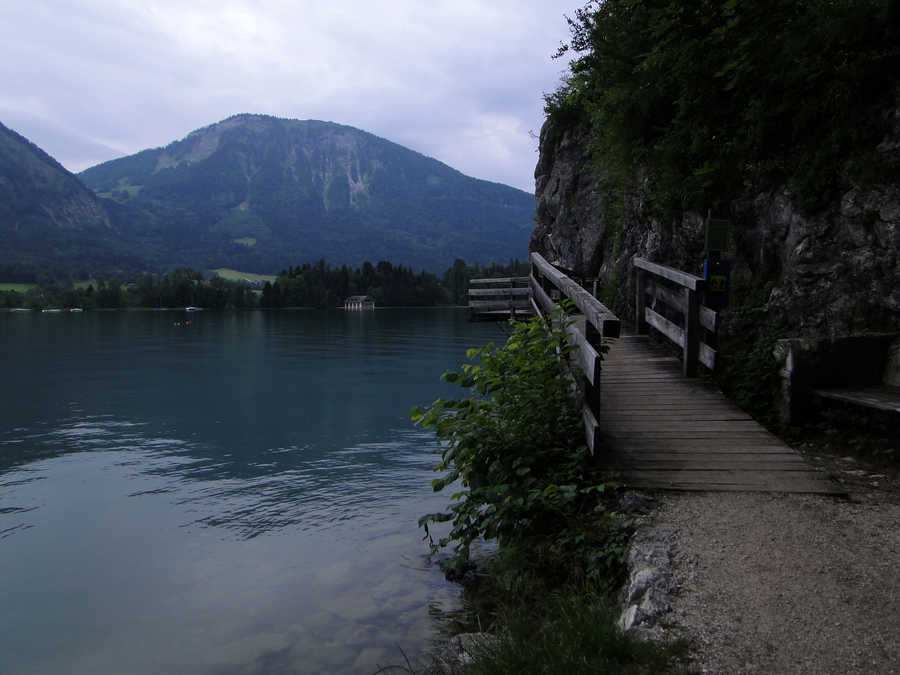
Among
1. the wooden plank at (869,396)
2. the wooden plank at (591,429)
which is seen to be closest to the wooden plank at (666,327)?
the wooden plank at (869,396)

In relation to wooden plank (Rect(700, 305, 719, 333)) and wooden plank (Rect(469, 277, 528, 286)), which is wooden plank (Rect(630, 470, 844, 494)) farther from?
wooden plank (Rect(469, 277, 528, 286))

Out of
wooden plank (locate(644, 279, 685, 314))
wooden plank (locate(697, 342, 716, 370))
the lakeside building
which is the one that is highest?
wooden plank (locate(644, 279, 685, 314))

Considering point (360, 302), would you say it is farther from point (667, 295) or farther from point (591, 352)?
point (591, 352)

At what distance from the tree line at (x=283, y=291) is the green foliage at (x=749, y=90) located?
12418cm

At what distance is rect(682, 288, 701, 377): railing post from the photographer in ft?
28.0

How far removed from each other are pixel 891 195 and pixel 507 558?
622 centimetres

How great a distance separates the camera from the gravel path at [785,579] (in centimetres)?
317

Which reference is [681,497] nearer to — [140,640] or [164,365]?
[140,640]

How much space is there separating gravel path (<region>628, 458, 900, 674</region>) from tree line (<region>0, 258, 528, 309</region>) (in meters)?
132

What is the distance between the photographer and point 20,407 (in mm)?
22906

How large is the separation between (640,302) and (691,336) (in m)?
3.20

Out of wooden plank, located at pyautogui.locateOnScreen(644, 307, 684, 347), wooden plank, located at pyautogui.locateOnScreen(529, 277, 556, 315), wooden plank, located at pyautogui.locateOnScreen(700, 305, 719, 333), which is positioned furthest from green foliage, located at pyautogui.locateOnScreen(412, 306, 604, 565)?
wooden plank, located at pyautogui.locateOnScreen(529, 277, 556, 315)

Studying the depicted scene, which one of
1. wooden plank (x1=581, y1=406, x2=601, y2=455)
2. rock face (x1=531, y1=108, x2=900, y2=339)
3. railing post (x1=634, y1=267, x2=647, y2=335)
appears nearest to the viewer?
wooden plank (x1=581, y1=406, x2=601, y2=455)

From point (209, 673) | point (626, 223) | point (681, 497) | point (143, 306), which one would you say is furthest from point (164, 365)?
point (143, 306)
